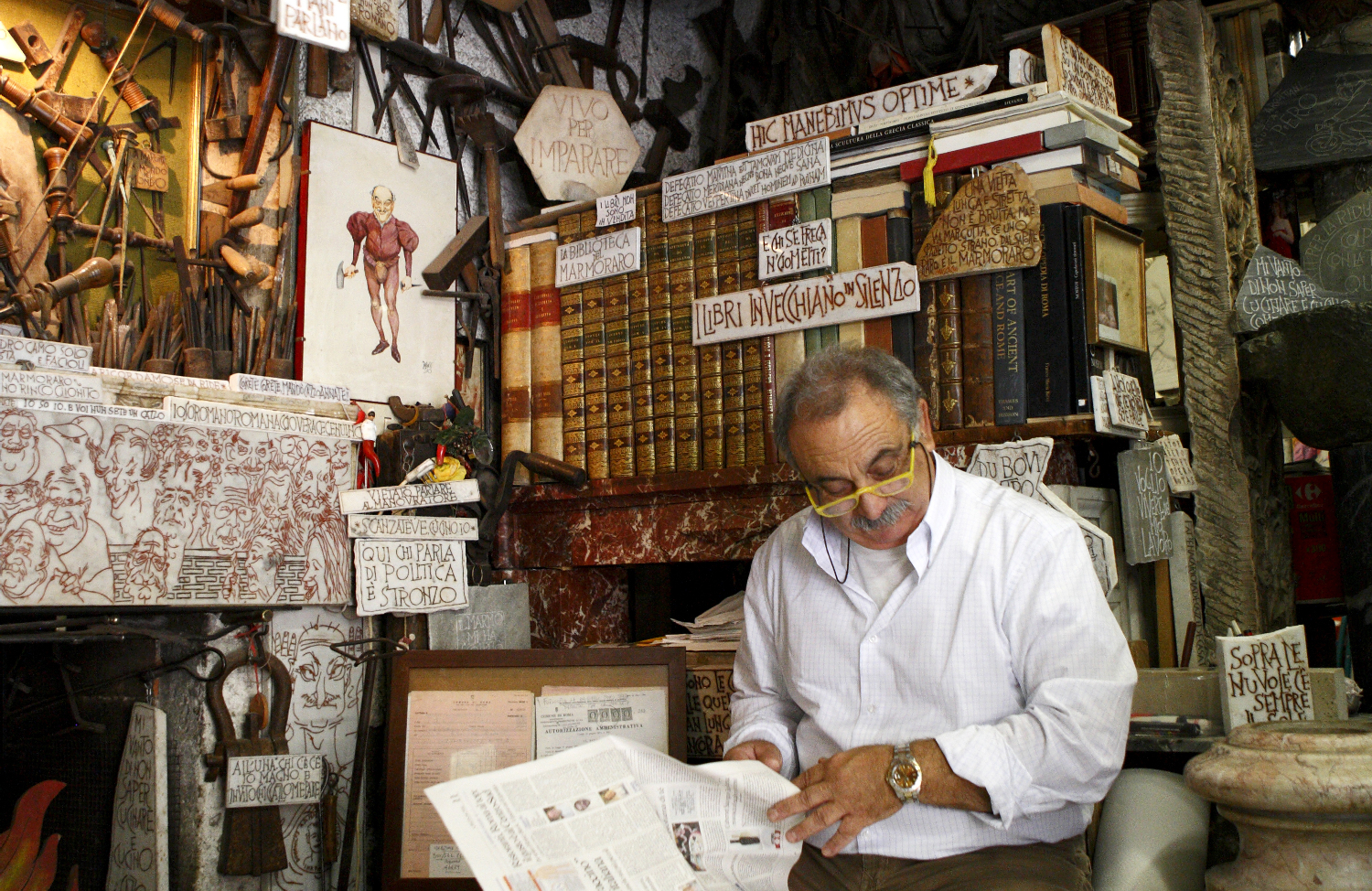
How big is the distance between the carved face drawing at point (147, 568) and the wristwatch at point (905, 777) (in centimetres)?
183

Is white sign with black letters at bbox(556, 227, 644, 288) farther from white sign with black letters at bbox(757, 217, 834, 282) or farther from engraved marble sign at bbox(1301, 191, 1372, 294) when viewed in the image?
engraved marble sign at bbox(1301, 191, 1372, 294)

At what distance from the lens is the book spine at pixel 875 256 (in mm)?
2934

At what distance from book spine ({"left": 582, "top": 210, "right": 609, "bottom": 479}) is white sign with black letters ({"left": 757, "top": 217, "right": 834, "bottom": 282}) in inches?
25.2

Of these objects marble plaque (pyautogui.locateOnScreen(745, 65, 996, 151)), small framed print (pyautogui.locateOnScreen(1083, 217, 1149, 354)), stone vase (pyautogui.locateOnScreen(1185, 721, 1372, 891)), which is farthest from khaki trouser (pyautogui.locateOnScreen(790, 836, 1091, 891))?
marble plaque (pyautogui.locateOnScreen(745, 65, 996, 151))

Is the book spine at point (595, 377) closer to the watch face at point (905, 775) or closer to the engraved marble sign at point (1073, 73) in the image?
the engraved marble sign at point (1073, 73)

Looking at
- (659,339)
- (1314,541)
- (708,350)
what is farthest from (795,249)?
(1314,541)

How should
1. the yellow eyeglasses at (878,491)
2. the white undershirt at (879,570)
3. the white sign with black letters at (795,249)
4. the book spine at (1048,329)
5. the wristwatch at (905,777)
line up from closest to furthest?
the wristwatch at (905,777), the yellow eyeglasses at (878,491), the white undershirt at (879,570), the book spine at (1048,329), the white sign with black letters at (795,249)

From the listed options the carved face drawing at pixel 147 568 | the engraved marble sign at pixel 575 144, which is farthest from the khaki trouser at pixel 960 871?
the engraved marble sign at pixel 575 144

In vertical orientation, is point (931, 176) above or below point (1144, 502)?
above

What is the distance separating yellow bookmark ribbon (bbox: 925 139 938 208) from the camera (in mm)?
2863

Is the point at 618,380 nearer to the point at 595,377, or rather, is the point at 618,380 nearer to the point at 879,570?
the point at 595,377

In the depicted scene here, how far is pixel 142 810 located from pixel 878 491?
2043 mm

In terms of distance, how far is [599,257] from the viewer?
11.5ft

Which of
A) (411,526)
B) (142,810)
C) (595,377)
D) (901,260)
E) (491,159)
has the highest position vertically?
(491,159)
